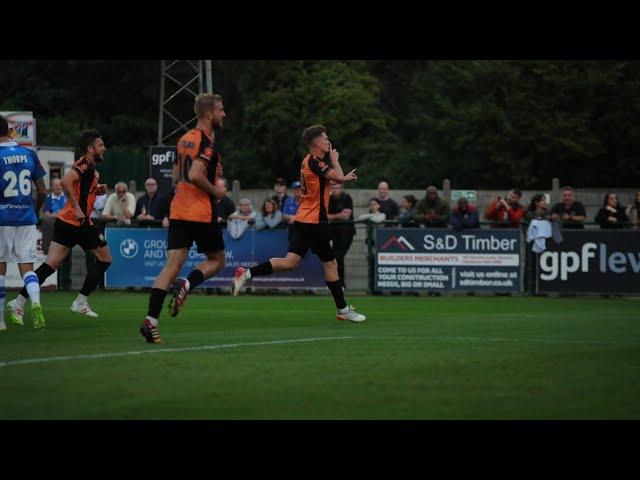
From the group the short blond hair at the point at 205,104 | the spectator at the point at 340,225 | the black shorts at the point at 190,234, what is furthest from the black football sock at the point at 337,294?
the spectator at the point at 340,225

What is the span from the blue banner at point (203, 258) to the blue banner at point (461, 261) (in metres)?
1.90

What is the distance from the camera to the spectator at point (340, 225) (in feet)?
76.9

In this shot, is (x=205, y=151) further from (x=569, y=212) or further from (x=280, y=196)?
(x=569, y=212)

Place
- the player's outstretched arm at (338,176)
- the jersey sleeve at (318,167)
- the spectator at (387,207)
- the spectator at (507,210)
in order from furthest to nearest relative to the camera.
A: the spectator at (387,207) < the spectator at (507,210) < the jersey sleeve at (318,167) < the player's outstretched arm at (338,176)

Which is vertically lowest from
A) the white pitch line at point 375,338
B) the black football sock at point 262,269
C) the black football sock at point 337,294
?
the white pitch line at point 375,338

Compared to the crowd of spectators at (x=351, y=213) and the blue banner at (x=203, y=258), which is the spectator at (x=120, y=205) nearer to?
the crowd of spectators at (x=351, y=213)

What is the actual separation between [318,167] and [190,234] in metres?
3.37

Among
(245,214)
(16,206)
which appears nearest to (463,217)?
(245,214)

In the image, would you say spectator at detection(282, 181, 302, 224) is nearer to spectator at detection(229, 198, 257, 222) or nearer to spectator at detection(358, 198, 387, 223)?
spectator at detection(229, 198, 257, 222)

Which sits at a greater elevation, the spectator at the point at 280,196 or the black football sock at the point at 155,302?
the spectator at the point at 280,196

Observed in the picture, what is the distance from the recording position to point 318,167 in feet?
46.9

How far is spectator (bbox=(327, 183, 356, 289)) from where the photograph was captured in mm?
23438

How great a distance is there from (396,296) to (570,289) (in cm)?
344

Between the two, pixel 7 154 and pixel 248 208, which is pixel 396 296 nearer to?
pixel 248 208
